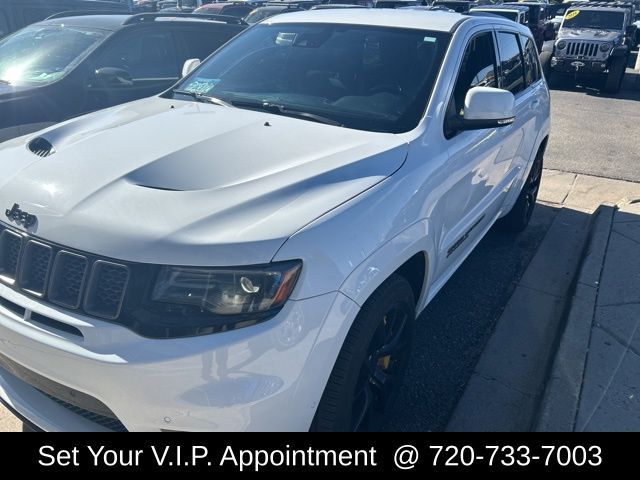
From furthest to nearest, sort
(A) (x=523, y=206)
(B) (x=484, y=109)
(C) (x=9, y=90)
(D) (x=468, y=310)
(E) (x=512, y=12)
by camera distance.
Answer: (E) (x=512, y=12), (A) (x=523, y=206), (C) (x=9, y=90), (D) (x=468, y=310), (B) (x=484, y=109)

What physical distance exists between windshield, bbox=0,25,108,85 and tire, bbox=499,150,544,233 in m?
4.08

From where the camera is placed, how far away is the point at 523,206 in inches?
199

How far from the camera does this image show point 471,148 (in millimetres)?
3025

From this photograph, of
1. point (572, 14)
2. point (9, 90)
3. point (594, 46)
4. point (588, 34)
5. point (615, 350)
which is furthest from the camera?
point (572, 14)

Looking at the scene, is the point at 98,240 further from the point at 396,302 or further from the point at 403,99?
the point at 403,99

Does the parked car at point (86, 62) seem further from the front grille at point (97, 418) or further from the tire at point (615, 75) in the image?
the tire at point (615, 75)

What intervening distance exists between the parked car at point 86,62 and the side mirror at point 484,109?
3.32 meters

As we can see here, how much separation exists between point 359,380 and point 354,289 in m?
0.51

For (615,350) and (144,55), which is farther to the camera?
(144,55)

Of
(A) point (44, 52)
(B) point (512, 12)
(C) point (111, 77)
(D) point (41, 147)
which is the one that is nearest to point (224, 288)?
(D) point (41, 147)

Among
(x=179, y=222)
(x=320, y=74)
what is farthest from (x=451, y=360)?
(x=179, y=222)

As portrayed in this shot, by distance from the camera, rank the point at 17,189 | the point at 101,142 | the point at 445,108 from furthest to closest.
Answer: the point at 445,108 < the point at 101,142 < the point at 17,189

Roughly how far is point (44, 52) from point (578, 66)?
12334mm

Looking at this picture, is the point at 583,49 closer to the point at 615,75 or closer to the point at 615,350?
the point at 615,75
